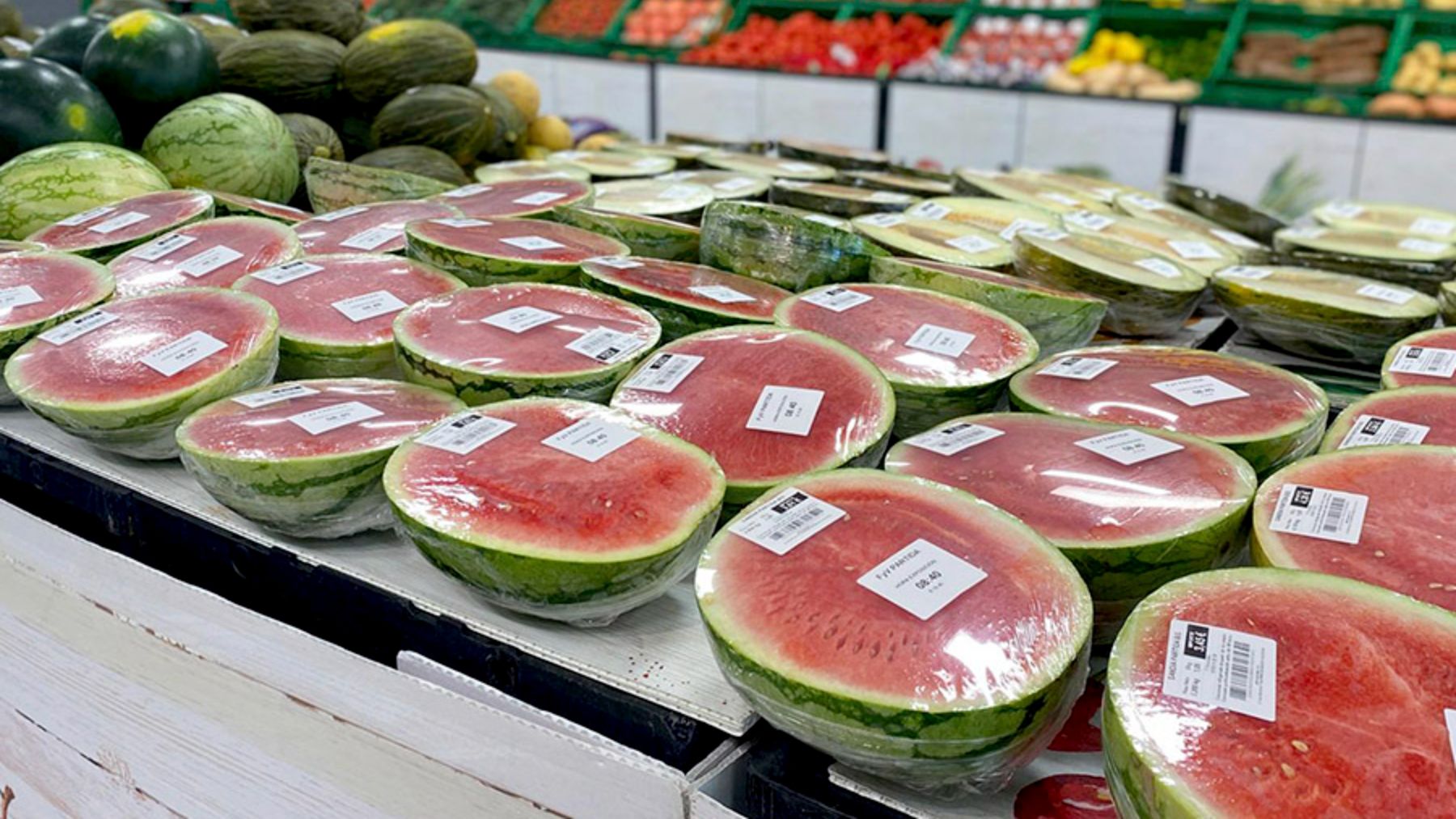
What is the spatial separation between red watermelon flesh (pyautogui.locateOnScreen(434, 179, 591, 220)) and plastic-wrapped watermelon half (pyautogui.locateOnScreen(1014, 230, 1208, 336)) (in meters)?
0.77

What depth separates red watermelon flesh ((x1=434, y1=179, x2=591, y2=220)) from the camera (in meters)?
1.94

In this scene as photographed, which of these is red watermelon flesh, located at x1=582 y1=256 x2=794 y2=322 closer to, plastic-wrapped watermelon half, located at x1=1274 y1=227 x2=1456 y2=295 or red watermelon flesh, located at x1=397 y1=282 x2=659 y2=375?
red watermelon flesh, located at x1=397 y1=282 x2=659 y2=375

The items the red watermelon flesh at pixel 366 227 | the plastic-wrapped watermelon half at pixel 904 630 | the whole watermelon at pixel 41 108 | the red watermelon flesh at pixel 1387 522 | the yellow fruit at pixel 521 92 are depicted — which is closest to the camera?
the plastic-wrapped watermelon half at pixel 904 630

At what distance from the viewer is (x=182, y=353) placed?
52.0 inches

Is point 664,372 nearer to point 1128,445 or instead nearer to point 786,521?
point 786,521

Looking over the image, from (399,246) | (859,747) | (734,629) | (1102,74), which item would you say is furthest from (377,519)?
(1102,74)

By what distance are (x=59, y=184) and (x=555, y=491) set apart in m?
1.51

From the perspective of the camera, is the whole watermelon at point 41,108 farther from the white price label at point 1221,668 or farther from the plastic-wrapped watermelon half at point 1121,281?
the white price label at point 1221,668

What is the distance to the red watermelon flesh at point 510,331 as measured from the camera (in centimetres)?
129

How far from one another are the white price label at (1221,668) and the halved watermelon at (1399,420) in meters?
0.42

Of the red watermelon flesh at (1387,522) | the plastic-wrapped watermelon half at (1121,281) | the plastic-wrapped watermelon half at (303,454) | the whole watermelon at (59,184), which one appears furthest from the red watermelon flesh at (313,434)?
the whole watermelon at (59,184)

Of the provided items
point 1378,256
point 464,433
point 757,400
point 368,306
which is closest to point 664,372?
point 757,400

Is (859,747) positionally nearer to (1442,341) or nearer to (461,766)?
(461,766)

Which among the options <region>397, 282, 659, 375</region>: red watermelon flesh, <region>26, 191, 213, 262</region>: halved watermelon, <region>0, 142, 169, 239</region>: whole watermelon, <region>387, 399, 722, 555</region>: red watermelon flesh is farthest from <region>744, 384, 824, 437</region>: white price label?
<region>0, 142, 169, 239</region>: whole watermelon
